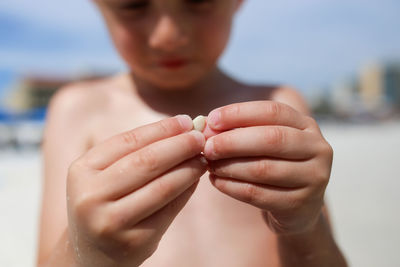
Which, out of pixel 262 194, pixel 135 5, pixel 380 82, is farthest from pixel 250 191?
pixel 380 82

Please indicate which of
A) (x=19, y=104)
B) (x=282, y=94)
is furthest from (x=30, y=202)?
(x=19, y=104)

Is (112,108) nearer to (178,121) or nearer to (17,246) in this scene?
(178,121)

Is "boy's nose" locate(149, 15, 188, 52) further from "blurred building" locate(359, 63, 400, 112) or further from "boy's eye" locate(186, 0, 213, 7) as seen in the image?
"blurred building" locate(359, 63, 400, 112)

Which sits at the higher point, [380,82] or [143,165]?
[143,165]

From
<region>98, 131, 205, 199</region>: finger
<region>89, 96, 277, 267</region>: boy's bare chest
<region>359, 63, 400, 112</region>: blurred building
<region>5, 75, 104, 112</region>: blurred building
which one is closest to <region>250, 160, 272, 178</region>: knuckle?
<region>98, 131, 205, 199</region>: finger

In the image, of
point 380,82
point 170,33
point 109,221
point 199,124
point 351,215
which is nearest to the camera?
point 109,221

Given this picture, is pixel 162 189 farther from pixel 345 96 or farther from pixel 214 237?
pixel 345 96
